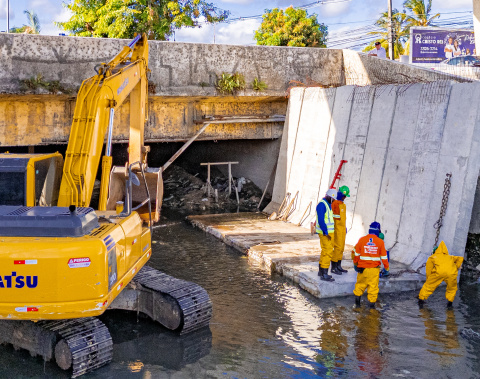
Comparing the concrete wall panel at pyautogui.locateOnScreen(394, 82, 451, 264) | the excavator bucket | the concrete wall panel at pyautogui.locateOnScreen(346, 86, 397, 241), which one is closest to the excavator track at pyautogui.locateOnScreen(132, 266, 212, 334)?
the excavator bucket

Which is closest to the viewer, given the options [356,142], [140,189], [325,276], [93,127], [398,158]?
[93,127]

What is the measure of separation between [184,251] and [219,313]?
14.4 feet

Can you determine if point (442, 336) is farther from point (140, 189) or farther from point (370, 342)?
point (140, 189)

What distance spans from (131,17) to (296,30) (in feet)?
51.3

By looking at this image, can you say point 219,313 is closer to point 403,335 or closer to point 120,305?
point 120,305

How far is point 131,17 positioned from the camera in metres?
26.1

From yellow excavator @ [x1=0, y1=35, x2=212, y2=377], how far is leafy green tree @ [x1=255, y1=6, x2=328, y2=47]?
Result: 97.7 feet

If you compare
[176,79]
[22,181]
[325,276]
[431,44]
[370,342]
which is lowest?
[370,342]

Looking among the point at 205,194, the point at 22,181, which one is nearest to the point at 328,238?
the point at 22,181

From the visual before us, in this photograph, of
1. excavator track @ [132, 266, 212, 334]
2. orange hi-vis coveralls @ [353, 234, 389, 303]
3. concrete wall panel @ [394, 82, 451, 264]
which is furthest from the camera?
concrete wall panel @ [394, 82, 451, 264]

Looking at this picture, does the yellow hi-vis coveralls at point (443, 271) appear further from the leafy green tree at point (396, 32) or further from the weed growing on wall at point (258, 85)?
the leafy green tree at point (396, 32)

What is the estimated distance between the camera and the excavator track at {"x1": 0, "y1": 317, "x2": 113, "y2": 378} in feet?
22.4

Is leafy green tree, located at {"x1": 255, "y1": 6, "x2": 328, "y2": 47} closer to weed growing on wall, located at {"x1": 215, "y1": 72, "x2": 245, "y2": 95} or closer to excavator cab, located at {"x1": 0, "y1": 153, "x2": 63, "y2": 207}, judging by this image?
weed growing on wall, located at {"x1": 215, "y1": 72, "x2": 245, "y2": 95}

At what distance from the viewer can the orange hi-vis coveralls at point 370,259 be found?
9.21 meters
